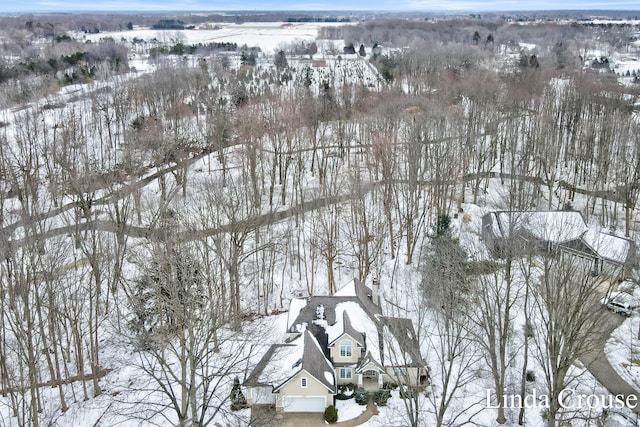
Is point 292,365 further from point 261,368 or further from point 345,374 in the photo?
point 345,374

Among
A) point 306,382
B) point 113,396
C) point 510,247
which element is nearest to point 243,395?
point 306,382

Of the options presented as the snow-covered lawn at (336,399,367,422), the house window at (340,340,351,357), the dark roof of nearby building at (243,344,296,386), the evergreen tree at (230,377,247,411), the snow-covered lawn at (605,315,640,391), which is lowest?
the snow-covered lawn at (336,399,367,422)

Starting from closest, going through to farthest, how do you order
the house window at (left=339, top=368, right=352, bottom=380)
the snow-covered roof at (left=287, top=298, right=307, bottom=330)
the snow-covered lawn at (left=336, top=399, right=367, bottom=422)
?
1. the snow-covered lawn at (left=336, top=399, right=367, bottom=422)
2. the house window at (left=339, top=368, right=352, bottom=380)
3. the snow-covered roof at (left=287, top=298, right=307, bottom=330)

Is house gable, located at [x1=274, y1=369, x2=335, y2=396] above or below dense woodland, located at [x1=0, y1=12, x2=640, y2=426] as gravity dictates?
below

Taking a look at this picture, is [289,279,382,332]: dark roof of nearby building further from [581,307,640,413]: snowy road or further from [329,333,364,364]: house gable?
[581,307,640,413]: snowy road

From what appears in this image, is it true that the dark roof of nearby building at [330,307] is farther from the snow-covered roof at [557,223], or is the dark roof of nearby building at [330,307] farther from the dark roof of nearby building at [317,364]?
the snow-covered roof at [557,223]

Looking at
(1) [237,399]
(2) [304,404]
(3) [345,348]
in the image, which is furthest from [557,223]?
(1) [237,399]

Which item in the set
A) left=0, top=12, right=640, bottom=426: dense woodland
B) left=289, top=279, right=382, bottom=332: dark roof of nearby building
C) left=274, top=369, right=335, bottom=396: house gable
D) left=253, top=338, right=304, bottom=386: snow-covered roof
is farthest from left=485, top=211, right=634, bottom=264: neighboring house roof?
left=274, top=369, right=335, bottom=396: house gable

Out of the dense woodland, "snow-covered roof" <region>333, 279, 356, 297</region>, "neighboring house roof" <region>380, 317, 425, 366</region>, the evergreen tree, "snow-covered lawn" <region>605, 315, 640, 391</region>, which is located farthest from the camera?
"snow-covered roof" <region>333, 279, 356, 297</region>

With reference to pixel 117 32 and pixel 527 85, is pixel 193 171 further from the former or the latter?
pixel 117 32
